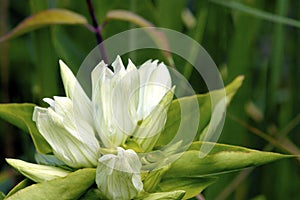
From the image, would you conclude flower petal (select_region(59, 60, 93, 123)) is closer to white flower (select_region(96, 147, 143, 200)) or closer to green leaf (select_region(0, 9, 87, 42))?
white flower (select_region(96, 147, 143, 200))

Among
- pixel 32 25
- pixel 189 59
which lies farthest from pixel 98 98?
pixel 189 59

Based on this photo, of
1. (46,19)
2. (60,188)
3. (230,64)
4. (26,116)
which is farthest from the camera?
(230,64)

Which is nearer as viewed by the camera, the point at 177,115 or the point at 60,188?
the point at 60,188

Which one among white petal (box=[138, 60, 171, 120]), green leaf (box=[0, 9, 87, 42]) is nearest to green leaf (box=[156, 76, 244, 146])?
white petal (box=[138, 60, 171, 120])

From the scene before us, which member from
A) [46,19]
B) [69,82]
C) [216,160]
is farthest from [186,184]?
[46,19]

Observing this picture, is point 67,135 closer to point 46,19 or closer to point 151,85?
point 151,85

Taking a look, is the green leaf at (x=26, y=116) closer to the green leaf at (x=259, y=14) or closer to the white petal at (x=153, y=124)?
the white petal at (x=153, y=124)

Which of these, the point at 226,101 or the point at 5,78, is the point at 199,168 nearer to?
the point at 226,101
